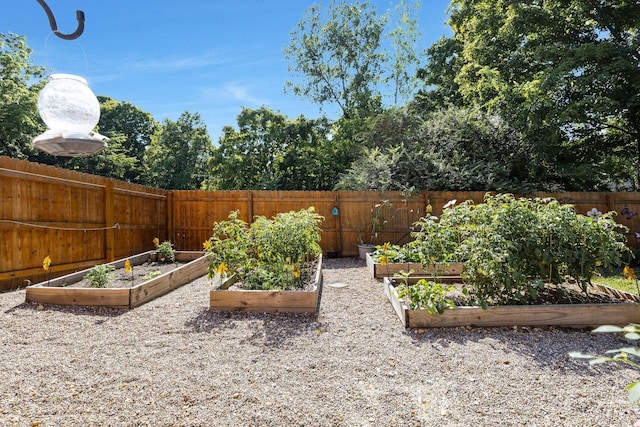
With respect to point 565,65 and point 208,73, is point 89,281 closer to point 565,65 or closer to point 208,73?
point 208,73

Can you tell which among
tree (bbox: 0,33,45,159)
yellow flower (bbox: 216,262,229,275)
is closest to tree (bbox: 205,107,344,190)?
tree (bbox: 0,33,45,159)

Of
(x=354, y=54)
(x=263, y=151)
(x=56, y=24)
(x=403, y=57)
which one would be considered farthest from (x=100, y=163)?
(x=56, y=24)

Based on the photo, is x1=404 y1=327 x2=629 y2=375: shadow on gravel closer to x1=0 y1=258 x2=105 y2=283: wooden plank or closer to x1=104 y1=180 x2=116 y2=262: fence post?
x1=0 y1=258 x2=105 y2=283: wooden plank

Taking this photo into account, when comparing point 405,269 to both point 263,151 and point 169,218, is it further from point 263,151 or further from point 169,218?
point 263,151

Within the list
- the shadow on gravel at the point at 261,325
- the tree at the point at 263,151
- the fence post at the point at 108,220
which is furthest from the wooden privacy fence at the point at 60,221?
the tree at the point at 263,151

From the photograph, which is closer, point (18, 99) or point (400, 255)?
point (400, 255)

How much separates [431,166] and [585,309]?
6.75m

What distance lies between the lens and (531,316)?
3.47 m

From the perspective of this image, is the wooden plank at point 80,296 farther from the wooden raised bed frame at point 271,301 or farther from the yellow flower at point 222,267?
the wooden raised bed frame at point 271,301

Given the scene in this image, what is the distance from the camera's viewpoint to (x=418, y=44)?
18.1 meters

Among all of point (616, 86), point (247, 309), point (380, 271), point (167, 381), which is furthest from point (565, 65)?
point (167, 381)

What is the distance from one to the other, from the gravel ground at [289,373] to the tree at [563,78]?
789 cm

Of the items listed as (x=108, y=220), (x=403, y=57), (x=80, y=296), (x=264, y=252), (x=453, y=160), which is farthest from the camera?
(x=403, y=57)

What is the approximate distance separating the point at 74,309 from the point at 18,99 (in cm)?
1317
